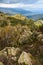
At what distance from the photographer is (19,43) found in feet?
132

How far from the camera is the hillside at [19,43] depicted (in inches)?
1227

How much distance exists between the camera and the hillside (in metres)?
31.2

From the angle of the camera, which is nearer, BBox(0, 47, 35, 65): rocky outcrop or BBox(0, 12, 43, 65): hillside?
BBox(0, 47, 35, 65): rocky outcrop

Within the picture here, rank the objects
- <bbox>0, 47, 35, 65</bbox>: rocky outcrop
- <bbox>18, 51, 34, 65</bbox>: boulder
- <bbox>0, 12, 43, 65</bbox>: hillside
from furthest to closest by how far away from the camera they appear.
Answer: <bbox>0, 12, 43, 65</bbox>: hillside < <bbox>0, 47, 35, 65</bbox>: rocky outcrop < <bbox>18, 51, 34, 65</bbox>: boulder

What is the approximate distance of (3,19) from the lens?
46406 millimetres

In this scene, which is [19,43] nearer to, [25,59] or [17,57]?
[17,57]

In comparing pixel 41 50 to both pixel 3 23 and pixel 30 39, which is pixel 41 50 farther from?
pixel 3 23

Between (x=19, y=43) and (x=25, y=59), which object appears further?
(x=19, y=43)

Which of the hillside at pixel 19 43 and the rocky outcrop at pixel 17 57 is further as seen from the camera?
the hillside at pixel 19 43

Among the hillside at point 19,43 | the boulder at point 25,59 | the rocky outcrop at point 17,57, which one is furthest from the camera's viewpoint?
the hillside at point 19,43

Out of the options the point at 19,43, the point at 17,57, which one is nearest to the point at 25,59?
the point at 17,57

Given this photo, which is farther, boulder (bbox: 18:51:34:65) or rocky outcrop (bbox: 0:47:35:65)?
rocky outcrop (bbox: 0:47:35:65)

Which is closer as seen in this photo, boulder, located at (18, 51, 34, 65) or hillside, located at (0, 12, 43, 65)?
boulder, located at (18, 51, 34, 65)

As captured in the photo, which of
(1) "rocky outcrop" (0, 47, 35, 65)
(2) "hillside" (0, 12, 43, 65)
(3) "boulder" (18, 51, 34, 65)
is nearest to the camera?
(3) "boulder" (18, 51, 34, 65)
